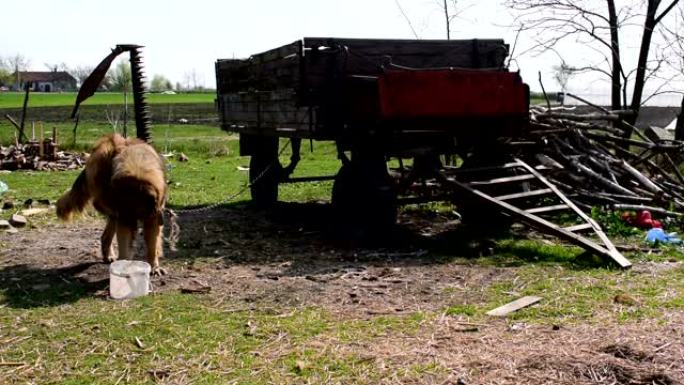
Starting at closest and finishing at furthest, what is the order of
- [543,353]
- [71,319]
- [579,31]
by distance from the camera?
1. [543,353]
2. [71,319]
3. [579,31]

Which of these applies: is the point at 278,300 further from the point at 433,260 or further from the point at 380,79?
the point at 380,79

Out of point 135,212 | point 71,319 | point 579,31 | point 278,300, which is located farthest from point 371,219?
point 579,31

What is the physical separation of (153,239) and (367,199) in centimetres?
259

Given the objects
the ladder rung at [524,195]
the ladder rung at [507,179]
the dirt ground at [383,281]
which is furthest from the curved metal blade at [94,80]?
the ladder rung at [524,195]

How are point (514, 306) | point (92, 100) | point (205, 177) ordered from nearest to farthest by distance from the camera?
point (514, 306), point (205, 177), point (92, 100)

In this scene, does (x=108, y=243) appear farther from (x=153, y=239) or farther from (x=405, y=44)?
(x=405, y=44)

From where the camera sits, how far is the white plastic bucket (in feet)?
19.9

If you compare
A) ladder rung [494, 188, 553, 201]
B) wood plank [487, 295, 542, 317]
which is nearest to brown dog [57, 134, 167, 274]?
wood plank [487, 295, 542, 317]

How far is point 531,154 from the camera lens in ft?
34.4

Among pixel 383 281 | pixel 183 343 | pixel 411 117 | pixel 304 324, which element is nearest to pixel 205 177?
pixel 411 117

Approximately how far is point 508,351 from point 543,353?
22 cm

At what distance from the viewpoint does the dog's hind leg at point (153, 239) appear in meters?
6.54

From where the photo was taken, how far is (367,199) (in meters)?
8.23

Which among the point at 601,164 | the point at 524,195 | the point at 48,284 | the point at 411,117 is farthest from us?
the point at 601,164
